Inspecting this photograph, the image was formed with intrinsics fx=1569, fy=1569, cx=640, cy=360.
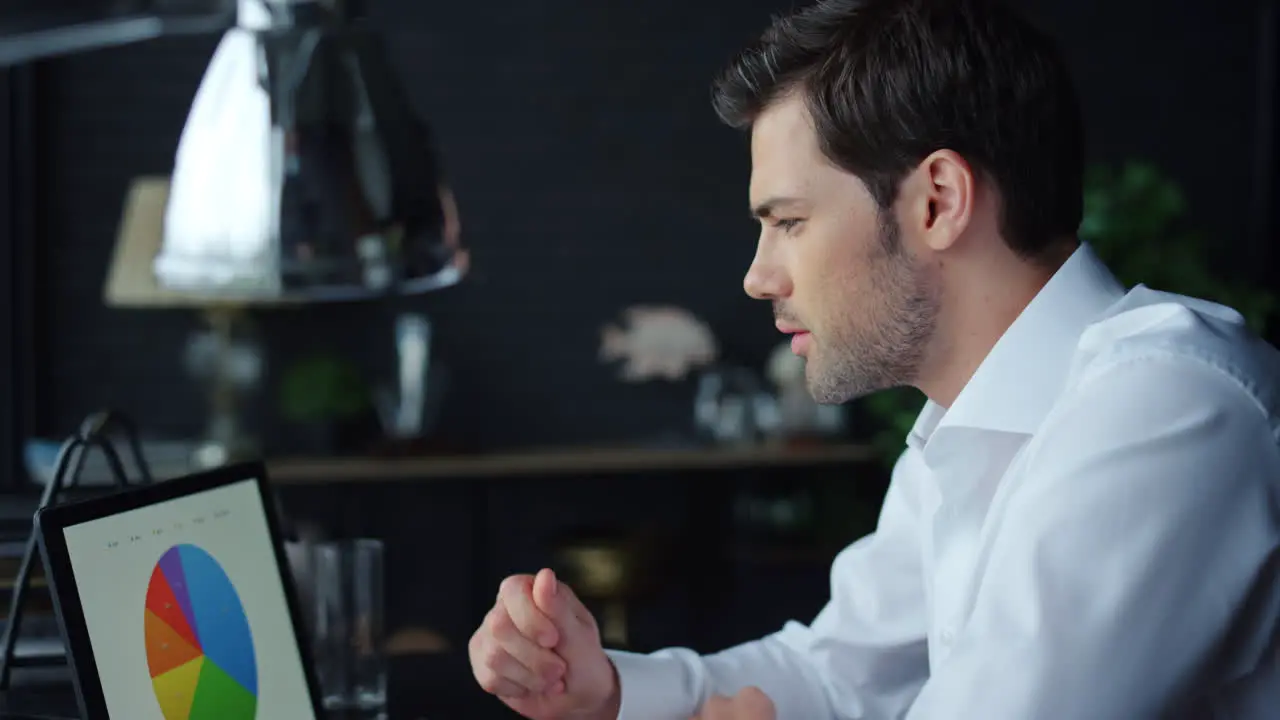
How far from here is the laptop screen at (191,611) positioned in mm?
1271

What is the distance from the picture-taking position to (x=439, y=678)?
73.5 inches

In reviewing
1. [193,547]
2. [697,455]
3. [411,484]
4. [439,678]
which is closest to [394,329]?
[411,484]

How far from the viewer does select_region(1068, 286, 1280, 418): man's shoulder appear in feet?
3.89

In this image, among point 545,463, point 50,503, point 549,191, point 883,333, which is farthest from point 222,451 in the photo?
point 883,333

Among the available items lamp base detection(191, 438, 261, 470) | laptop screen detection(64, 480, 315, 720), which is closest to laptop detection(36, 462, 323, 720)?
laptop screen detection(64, 480, 315, 720)

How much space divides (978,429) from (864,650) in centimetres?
40

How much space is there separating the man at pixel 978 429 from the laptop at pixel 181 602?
204 millimetres

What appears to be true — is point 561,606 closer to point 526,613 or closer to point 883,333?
point 526,613

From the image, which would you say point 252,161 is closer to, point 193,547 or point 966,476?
point 193,547

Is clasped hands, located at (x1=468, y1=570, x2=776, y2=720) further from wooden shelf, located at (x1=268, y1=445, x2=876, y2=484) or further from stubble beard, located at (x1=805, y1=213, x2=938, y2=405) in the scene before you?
wooden shelf, located at (x1=268, y1=445, x2=876, y2=484)

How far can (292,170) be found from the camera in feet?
5.59

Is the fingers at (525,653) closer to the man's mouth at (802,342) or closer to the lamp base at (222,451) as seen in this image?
the man's mouth at (802,342)

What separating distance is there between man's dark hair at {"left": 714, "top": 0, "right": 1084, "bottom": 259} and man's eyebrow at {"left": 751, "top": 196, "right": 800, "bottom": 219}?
57mm

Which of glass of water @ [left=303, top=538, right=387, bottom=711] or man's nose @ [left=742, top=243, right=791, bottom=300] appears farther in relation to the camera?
glass of water @ [left=303, top=538, right=387, bottom=711]
